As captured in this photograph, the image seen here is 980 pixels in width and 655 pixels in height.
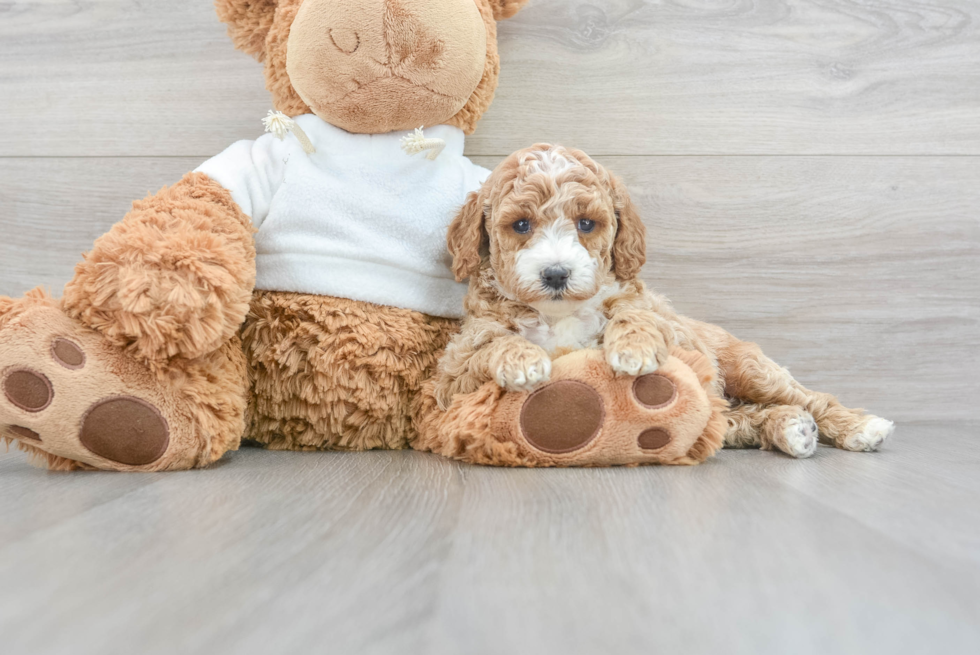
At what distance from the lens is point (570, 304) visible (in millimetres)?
1177

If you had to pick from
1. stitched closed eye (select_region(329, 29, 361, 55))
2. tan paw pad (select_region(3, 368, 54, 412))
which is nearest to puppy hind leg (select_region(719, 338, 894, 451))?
stitched closed eye (select_region(329, 29, 361, 55))

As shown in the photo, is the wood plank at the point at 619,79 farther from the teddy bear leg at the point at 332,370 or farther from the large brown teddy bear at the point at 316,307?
the teddy bear leg at the point at 332,370

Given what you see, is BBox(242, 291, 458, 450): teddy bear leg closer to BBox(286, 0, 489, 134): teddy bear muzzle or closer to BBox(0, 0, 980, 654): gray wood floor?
BBox(286, 0, 489, 134): teddy bear muzzle

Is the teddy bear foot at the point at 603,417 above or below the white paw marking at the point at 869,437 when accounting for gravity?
above

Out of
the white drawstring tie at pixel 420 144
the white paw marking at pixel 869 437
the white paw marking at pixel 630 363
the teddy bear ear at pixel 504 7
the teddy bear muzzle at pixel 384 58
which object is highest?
the teddy bear ear at pixel 504 7

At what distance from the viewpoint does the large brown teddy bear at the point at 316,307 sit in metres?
1.05

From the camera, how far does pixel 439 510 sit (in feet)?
2.74

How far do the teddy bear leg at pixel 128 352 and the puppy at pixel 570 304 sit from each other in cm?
39

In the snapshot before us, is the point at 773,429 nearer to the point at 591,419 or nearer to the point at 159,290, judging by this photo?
the point at 591,419

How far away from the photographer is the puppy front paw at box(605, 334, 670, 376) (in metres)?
1.08

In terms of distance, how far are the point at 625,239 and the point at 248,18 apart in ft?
2.71

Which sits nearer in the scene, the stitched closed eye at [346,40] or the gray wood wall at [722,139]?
the stitched closed eye at [346,40]

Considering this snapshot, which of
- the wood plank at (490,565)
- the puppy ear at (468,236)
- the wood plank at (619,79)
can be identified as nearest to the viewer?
the wood plank at (490,565)

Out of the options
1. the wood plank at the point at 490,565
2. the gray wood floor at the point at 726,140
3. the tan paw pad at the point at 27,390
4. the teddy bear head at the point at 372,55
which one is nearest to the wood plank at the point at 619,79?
the gray wood floor at the point at 726,140
